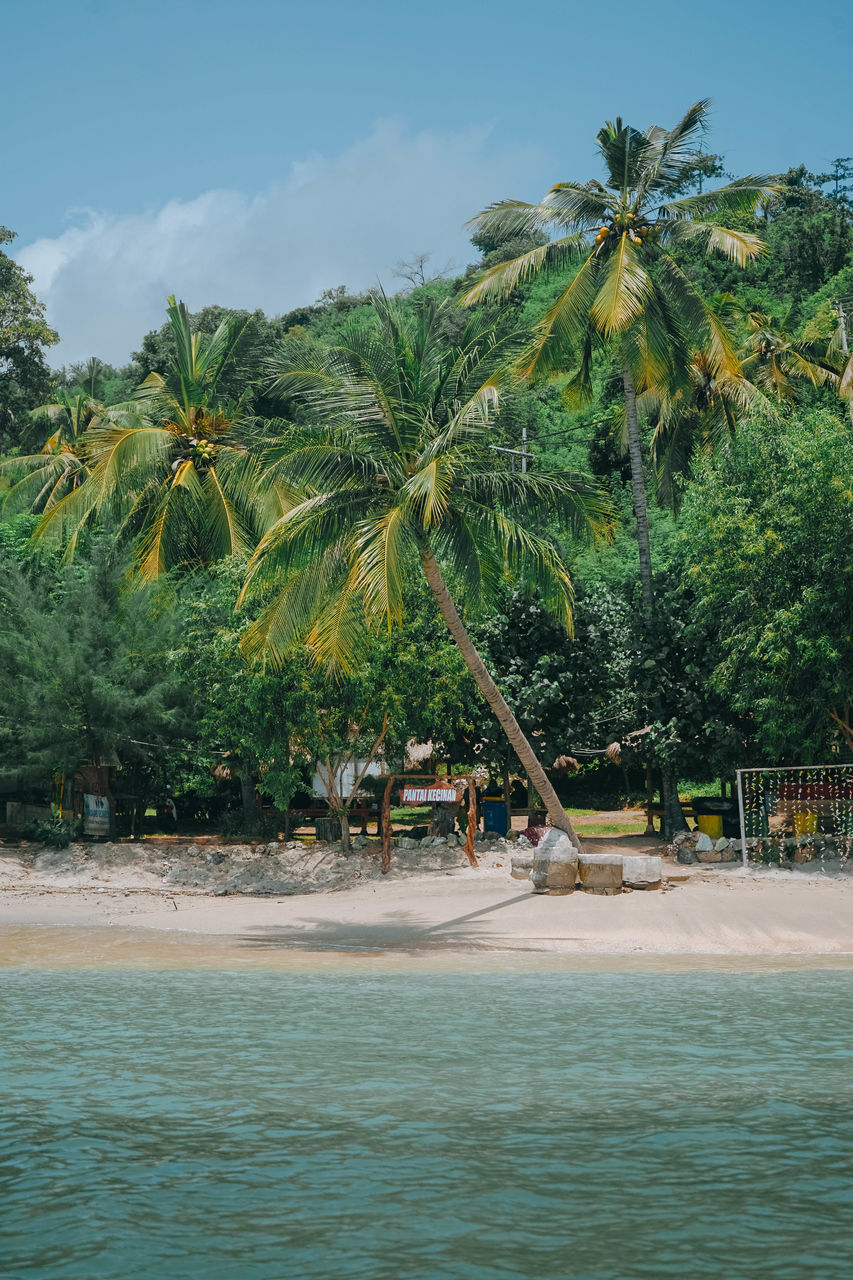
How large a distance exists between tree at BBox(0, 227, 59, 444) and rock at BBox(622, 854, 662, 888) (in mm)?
31172

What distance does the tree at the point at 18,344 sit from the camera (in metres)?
39.7

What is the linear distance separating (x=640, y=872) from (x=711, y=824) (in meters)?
4.84

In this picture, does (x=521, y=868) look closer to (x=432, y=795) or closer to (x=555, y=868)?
(x=555, y=868)

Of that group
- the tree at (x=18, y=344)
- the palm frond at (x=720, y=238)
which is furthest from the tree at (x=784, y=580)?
the tree at (x=18, y=344)

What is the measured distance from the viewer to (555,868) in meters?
17.6

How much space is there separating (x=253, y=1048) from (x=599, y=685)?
13836mm

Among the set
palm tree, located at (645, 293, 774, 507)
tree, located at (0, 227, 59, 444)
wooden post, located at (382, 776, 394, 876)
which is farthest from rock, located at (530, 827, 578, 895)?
tree, located at (0, 227, 59, 444)

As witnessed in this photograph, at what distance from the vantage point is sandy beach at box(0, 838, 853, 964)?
623 inches

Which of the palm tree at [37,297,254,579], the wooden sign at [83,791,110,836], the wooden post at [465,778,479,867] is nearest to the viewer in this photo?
the wooden post at [465,778,479,867]

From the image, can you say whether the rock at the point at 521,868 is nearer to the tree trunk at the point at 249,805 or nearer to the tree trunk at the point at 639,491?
the tree trunk at the point at 639,491

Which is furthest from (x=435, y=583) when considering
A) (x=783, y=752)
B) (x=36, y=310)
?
(x=36, y=310)

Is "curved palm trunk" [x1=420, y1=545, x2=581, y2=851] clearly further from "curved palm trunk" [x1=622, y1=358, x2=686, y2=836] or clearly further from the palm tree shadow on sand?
"curved palm trunk" [x1=622, y1=358, x2=686, y2=836]

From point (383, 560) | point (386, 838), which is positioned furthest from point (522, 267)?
point (386, 838)

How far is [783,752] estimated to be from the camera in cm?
2039
